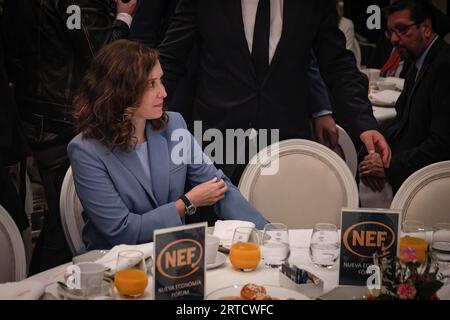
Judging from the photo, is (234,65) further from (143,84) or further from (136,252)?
(136,252)

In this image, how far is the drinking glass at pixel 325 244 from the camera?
8.30ft

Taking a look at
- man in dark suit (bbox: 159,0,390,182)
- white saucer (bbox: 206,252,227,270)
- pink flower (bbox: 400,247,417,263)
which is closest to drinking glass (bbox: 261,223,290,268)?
white saucer (bbox: 206,252,227,270)

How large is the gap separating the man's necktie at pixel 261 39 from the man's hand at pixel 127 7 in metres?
0.57

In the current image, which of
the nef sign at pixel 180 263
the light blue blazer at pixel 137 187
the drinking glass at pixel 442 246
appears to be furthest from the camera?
the light blue blazer at pixel 137 187

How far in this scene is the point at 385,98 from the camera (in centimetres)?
363

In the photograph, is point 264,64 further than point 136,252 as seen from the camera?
Yes

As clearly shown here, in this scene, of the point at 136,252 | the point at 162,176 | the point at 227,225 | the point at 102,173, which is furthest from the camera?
the point at 162,176

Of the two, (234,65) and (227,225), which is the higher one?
(234,65)

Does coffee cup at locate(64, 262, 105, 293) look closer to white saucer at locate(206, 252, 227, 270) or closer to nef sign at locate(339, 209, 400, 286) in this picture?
white saucer at locate(206, 252, 227, 270)

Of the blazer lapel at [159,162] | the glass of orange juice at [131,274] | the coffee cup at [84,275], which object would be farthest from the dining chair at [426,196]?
the coffee cup at [84,275]

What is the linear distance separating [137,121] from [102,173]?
0.99 ft

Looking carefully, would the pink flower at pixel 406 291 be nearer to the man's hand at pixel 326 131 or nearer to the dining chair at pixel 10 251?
the dining chair at pixel 10 251

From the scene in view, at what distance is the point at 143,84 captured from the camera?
306 centimetres

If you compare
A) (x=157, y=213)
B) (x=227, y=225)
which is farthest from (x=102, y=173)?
(x=227, y=225)
